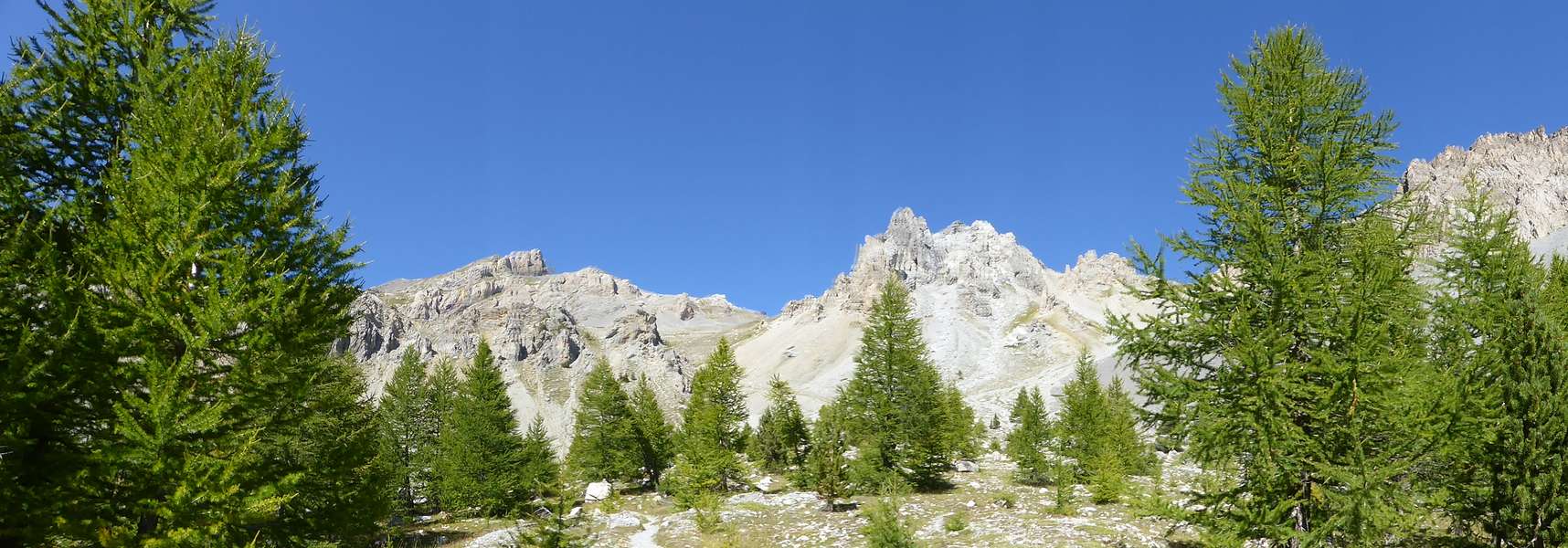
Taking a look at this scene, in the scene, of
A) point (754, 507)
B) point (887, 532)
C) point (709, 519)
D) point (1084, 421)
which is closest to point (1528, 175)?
point (1084, 421)

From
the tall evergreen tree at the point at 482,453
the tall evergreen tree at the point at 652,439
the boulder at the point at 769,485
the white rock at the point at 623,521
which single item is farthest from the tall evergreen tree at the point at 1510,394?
the tall evergreen tree at the point at 652,439

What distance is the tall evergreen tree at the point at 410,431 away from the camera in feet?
131

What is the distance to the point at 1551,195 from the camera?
168 metres

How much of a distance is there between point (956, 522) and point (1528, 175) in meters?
265

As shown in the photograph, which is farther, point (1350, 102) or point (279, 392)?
point (1350, 102)

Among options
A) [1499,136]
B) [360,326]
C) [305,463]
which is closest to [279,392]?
[305,463]

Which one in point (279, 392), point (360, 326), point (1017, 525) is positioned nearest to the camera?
point (279, 392)

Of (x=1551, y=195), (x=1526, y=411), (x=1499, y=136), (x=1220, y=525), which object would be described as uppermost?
(x=1499, y=136)

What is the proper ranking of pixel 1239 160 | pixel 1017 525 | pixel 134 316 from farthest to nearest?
1. pixel 1017 525
2. pixel 1239 160
3. pixel 134 316

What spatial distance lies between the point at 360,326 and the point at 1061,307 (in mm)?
194086

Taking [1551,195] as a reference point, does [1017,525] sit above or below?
below

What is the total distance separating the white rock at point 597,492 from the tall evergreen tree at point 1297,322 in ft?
115

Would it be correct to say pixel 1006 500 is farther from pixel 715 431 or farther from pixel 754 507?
pixel 715 431

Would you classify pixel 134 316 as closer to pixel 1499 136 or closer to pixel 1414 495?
pixel 1414 495
